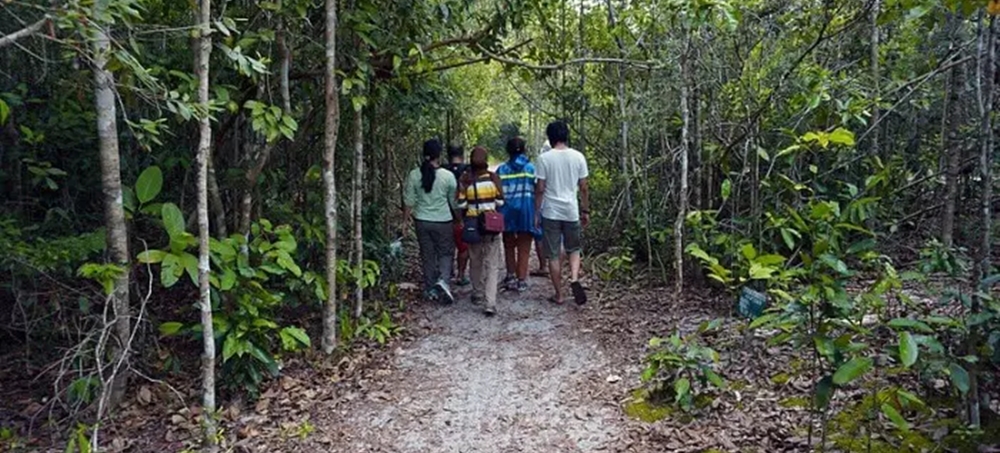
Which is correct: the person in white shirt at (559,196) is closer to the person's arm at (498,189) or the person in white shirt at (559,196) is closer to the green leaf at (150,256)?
the person's arm at (498,189)

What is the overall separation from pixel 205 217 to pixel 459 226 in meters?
3.72

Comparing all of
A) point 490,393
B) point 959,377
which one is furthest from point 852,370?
point 490,393

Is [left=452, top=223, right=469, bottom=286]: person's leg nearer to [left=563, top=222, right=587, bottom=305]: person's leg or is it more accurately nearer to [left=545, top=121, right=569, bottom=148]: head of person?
[left=563, top=222, right=587, bottom=305]: person's leg

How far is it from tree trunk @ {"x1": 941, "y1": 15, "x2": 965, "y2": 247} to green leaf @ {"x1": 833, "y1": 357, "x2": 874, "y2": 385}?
2.07 meters

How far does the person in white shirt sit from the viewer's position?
6312mm

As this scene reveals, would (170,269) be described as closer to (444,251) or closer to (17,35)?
(17,35)

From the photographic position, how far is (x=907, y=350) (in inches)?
102

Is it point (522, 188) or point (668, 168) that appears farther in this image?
point (668, 168)

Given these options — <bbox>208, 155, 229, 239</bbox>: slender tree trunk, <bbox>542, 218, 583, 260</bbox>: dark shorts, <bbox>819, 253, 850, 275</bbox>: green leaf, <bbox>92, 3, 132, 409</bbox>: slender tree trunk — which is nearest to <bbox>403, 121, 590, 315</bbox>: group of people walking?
<bbox>542, 218, 583, 260</bbox>: dark shorts

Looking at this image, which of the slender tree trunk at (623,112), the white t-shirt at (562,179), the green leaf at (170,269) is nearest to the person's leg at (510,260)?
the white t-shirt at (562,179)

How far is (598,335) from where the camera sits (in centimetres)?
572

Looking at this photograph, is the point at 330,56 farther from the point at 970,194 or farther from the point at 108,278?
the point at 970,194

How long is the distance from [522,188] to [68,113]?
393 centimetres

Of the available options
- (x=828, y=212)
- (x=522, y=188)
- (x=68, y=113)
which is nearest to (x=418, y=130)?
(x=522, y=188)
